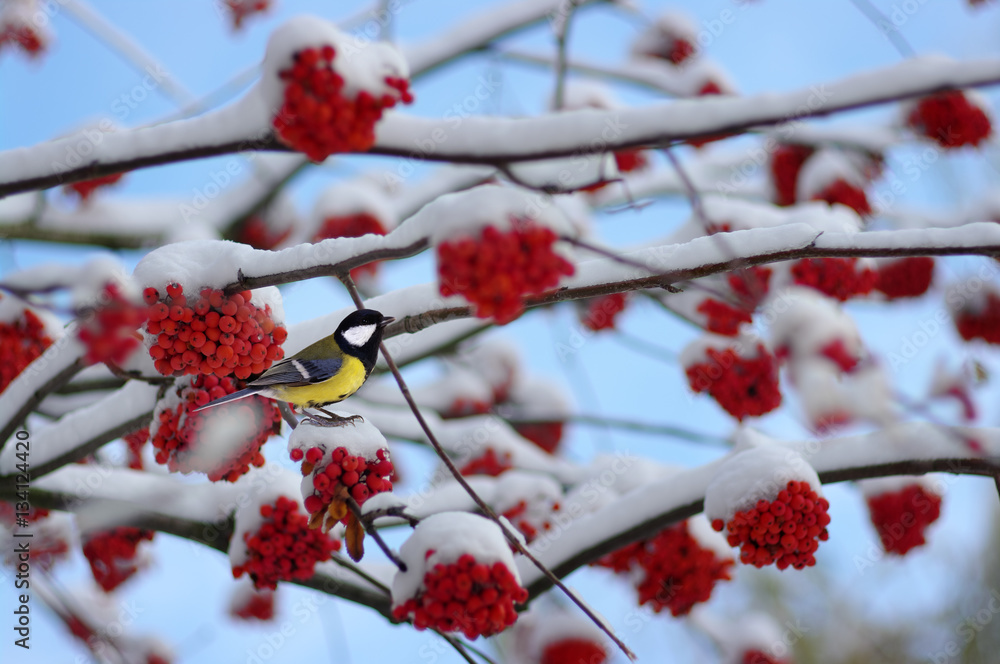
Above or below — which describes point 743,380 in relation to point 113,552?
below

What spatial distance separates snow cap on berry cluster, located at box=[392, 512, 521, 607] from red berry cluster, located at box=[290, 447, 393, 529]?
0.71 ft

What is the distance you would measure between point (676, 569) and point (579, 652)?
743 millimetres

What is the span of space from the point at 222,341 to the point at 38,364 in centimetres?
91

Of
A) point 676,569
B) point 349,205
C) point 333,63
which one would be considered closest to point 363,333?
point 333,63

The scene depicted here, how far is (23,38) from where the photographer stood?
395 centimetres

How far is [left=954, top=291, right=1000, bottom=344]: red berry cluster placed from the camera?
11.9 ft

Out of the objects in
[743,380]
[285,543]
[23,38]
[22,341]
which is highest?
[23,38]

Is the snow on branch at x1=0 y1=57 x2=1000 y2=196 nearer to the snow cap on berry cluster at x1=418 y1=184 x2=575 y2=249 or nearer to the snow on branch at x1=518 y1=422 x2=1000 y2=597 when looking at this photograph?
the snow cap on berry cluster at x1=418 y1=184 x2=575 y2=249

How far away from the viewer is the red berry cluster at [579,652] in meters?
2.93

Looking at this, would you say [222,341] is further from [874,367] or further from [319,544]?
[874,367]

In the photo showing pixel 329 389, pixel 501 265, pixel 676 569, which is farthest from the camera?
pixel 676 569

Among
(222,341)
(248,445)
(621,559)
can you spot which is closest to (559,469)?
(621,559)

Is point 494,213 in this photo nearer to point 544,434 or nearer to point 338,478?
point 338,478

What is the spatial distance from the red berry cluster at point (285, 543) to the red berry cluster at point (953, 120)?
10.3 feet
